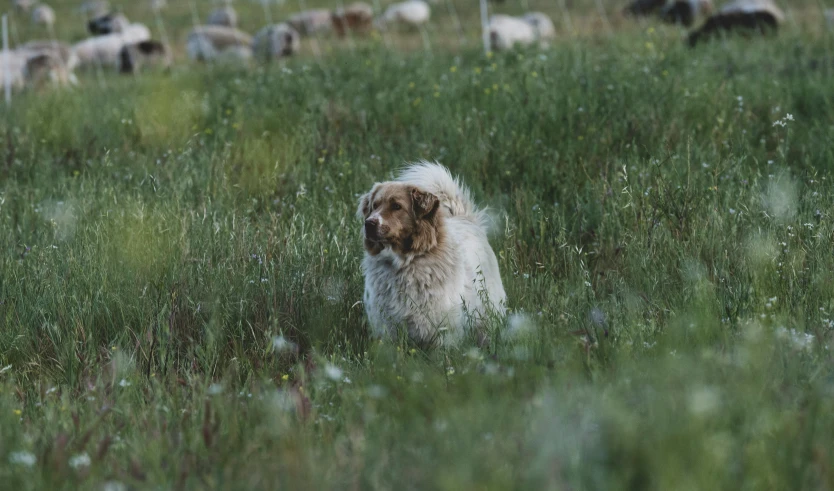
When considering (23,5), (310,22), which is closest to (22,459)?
(310,22)

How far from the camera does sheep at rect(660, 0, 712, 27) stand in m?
17.2

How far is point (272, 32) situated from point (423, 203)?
13099 millimetres

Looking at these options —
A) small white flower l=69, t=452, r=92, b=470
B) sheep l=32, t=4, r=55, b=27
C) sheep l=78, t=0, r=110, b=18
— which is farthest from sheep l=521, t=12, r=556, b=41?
small white flower l=69, t=452, r=92, b=470

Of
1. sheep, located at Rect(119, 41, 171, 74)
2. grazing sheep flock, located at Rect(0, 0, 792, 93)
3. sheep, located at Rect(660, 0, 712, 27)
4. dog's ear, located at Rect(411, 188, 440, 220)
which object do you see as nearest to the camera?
dog's ear, located at Rect(411, 188, 440, 220)

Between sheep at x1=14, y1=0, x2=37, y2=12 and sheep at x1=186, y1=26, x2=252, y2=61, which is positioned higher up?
sheep at x1=14, y1=0, x2=37, y2=12

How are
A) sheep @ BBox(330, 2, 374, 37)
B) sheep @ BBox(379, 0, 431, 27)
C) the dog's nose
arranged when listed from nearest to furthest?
the dog's nose → sheep @ BBox(330, 2, 374, 37) → sheep @ BBox(379, 0, 431, 27)

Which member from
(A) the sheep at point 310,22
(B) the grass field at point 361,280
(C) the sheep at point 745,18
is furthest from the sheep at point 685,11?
(A) the sheep at point 310,22

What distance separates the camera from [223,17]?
22.6m

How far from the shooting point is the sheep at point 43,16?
930 inches

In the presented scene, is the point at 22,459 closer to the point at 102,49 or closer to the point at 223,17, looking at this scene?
the point at 102,49

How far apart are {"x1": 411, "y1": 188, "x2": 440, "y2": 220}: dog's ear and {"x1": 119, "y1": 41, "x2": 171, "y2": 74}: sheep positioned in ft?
40.3

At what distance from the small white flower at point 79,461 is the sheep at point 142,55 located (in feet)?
46.0

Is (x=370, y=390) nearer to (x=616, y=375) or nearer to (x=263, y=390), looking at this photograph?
(x=263, y=390)

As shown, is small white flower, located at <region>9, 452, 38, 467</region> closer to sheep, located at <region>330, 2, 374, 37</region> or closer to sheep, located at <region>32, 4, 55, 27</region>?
sheep, located at <region>330, 2, 374, 37</region>
